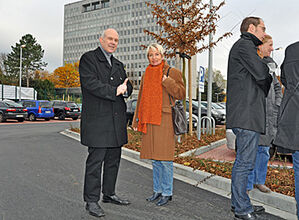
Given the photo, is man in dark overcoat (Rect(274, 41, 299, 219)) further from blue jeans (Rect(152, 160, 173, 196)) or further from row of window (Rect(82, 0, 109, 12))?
row of window (Rect(82, 0, 109, 12))

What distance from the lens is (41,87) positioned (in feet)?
158

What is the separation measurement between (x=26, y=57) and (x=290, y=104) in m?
66.7

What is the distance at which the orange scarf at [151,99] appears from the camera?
367 cm

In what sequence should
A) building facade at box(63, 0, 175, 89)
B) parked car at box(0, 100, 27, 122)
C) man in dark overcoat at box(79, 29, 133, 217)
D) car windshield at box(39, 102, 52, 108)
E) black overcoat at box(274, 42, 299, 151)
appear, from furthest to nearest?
1. building facade at box(63, 0, 175, 89)
2. car windshield at box(39, 102, 52, 108)
3. parked car at box(0, 100, 27, 122)
4. man in dark overcoat at box(79, 29, 133, 217)
5. black overcoat at box(274, 42, 299, 151)

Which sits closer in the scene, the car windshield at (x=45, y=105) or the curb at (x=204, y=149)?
the curb at (x=204, y=149)

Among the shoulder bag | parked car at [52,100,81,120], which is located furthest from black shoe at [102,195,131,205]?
parked car at [52,100,81,120]

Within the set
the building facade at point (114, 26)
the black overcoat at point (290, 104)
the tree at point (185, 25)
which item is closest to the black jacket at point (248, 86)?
the black overcoat at point (290, 104)

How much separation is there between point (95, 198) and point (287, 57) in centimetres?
252

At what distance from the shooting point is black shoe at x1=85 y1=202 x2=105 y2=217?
10.2 ft

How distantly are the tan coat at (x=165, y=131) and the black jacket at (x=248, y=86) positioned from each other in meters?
0.79

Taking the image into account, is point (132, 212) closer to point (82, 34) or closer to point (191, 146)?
point (191, 146)

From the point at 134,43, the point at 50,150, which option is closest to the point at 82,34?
the point at 134,43

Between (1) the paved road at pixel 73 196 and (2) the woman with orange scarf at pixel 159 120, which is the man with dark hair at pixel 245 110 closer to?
(1) the paved road at pixel 73 196

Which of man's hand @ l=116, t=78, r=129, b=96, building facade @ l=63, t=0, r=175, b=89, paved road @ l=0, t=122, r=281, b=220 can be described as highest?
building facade @ l=63, t=0, r=175, b=89
